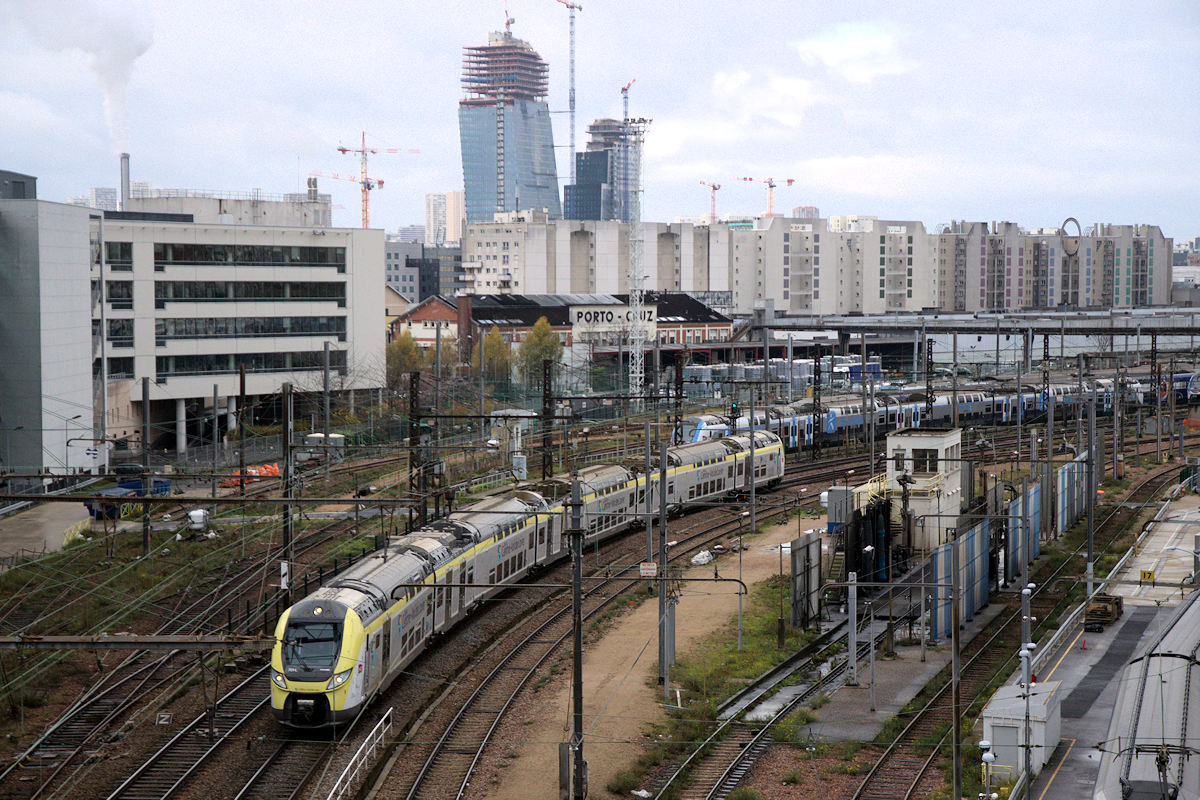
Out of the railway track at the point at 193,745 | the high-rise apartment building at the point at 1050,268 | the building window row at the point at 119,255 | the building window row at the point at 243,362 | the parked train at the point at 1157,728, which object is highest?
the high-rise apartment building at the point at 1050,268

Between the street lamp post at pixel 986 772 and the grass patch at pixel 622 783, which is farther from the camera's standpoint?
the grass patch at pixel 622 783

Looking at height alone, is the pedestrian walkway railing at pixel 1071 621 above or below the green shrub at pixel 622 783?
above

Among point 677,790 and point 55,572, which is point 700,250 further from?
point 677,790

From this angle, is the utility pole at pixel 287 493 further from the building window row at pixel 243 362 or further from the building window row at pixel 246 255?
the building window row at pixel 246 255

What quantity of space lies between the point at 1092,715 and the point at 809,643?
7113 millimetres

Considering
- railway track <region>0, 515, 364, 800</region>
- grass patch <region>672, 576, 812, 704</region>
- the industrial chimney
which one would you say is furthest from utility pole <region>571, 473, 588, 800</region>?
the industrial chimney

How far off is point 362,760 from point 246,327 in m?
47.6

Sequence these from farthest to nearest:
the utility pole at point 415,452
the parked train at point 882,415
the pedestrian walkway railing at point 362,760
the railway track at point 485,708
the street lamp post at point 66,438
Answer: the parked train at point 882,415
the street lamp post at point 66,438
the utility pole at point 415,452
the railway track at point 485,708
the pedestrian walkway railing at point 362,760

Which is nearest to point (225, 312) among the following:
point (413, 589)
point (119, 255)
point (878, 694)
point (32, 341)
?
point (119, 255)

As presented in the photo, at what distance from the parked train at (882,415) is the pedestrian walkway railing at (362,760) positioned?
31498 millimetres

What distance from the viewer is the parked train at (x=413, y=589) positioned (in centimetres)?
1934

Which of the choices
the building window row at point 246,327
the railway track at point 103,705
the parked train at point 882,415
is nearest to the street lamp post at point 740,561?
the parked train at point 882,415

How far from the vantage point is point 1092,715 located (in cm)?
2106

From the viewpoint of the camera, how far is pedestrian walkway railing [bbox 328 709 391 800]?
17234 millimetres
